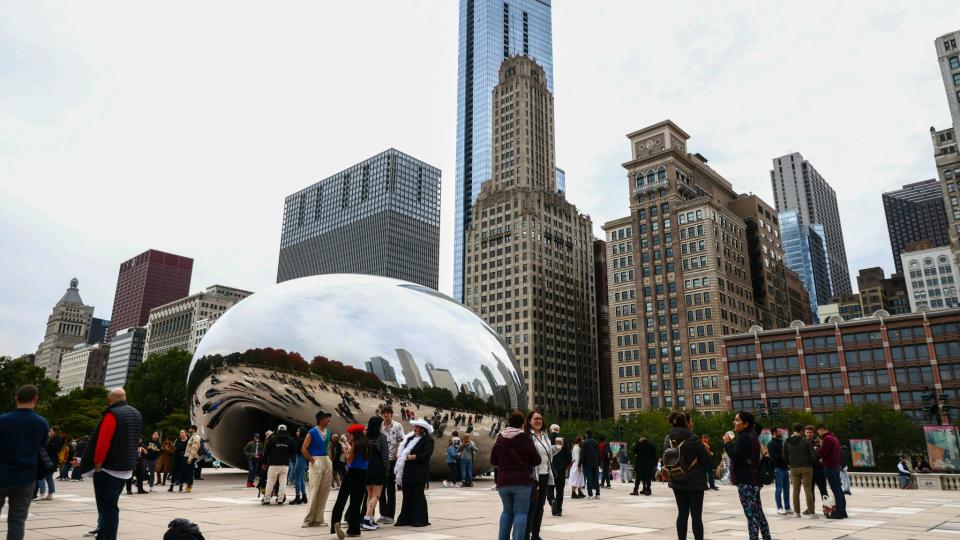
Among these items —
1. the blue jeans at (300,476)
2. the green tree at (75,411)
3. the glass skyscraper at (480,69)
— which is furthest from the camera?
the glass skyscraper at (480,69)

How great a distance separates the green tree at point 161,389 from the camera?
206ft

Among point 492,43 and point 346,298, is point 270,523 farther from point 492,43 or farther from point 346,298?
point 492,43

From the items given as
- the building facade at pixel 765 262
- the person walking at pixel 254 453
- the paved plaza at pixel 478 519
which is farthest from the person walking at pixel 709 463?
the building facade at pixel 765 262

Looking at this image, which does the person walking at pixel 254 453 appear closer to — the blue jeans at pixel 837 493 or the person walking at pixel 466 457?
the person walking at pixel 466 457

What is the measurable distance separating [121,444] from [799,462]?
11.7 m

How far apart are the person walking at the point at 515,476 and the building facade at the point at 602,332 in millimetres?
137641

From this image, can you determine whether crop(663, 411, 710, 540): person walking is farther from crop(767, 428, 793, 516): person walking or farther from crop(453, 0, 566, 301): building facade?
crop(453, 0, 566, 301): building facade

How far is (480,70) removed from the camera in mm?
188875

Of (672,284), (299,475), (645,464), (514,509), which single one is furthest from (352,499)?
(672,284)

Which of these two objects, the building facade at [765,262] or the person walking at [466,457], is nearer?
the person walking at [466,457]

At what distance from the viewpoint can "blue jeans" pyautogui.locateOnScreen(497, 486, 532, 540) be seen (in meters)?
7.07

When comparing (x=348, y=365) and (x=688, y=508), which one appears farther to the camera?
(x=348, y=365)

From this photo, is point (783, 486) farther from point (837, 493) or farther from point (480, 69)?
point (480, 69)

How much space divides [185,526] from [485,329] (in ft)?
52.9
